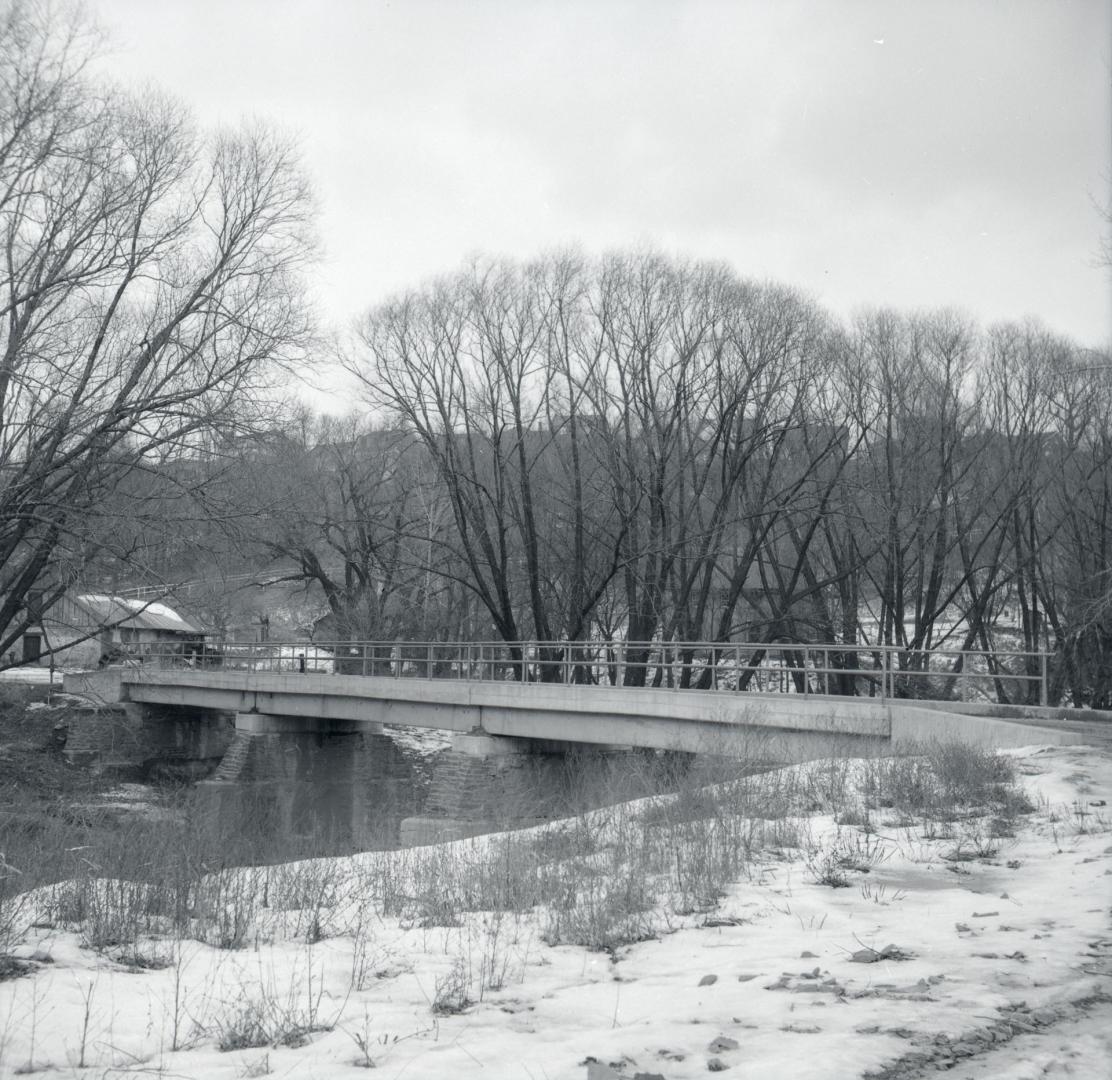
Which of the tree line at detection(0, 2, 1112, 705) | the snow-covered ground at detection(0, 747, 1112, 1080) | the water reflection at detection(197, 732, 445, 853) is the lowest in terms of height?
the water reflection at detection(197, 732, 445, 853)

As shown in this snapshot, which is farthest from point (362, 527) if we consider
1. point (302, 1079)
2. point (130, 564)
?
point (302, 1079)

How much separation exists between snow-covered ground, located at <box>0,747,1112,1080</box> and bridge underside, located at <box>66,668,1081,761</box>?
8654 mm

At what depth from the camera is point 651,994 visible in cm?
516

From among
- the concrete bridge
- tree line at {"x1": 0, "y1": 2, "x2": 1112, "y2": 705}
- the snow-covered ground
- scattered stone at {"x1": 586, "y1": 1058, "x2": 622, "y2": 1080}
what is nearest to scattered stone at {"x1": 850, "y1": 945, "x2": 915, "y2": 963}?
the snow-covered ground

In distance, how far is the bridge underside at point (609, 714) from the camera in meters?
17.0

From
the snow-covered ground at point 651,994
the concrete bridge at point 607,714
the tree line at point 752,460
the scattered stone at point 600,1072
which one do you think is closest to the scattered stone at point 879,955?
the snow-covered ground at point 651,994

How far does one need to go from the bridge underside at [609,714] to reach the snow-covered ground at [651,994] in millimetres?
8654

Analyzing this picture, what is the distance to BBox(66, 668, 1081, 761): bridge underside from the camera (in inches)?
669

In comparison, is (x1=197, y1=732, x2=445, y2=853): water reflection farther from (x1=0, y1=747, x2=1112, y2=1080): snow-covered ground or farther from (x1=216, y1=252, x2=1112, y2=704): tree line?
(x1=0, y1=747, x2=1112, y2=1080): snow-covered ground

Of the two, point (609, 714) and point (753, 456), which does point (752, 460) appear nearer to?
point (753, 456)

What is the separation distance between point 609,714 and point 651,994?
18.3m

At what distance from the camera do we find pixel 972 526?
3881 centimetres

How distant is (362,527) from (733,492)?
742 inches

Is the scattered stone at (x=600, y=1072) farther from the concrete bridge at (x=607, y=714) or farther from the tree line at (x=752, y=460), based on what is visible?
the tree line at (x=752, y=460)
